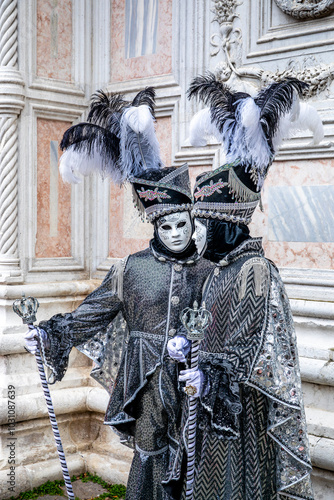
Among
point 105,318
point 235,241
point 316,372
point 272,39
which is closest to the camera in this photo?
point 235,241

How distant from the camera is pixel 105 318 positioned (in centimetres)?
340

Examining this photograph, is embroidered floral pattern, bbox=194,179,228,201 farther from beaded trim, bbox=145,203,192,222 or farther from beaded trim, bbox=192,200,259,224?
beaded trim, bbox=145,203,192,222

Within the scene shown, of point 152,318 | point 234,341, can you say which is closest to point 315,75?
point 152,318

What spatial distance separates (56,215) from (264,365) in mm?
2885

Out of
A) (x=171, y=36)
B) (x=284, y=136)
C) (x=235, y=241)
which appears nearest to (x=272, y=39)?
(x=171, y=36)

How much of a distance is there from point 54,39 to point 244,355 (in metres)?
3.41

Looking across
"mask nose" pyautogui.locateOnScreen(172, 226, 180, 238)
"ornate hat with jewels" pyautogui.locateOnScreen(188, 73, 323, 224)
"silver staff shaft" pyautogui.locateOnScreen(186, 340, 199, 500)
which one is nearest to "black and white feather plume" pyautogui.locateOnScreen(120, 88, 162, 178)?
"mask nose" pyautogui.locateOnScreen(172, 226, 180, 238)

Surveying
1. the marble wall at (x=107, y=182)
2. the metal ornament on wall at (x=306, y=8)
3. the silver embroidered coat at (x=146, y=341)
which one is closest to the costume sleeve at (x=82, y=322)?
the silver embroidered coat at (x=146, y=341)

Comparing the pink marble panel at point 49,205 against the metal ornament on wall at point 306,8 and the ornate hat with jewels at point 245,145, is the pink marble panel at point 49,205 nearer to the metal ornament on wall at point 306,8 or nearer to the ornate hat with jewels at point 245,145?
the metal ornament on wall at point 306,8

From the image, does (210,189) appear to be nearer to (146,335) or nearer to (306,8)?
(146,335)

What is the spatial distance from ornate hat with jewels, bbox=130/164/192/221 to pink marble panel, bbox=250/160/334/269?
3.58ft

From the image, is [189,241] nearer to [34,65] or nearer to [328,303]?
[328,303]

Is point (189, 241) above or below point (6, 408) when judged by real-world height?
above

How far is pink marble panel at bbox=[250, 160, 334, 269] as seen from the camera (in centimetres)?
393
